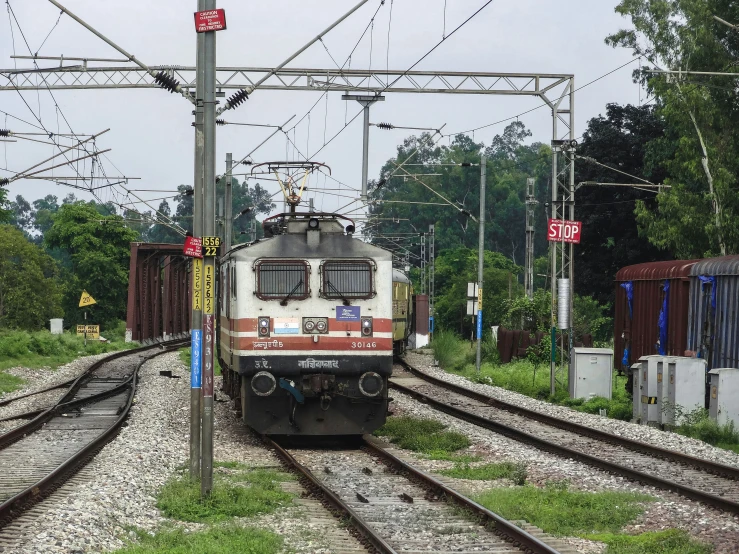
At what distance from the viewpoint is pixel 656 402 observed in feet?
66.5

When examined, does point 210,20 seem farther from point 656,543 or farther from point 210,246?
point 656,543

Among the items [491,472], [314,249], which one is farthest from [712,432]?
[314,249]

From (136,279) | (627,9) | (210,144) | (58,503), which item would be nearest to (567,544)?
(58,503)

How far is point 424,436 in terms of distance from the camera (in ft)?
58.2

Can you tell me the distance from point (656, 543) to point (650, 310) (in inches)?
619

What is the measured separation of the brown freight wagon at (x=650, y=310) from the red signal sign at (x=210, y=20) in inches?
507

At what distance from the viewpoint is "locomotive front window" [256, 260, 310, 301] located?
17016 mm

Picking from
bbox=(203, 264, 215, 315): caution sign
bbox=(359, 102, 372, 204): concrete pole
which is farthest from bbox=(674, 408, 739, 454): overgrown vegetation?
bbox=(359, 102, 372, 204): concrete pole

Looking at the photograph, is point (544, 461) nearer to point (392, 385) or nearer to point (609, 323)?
point (392, 385)

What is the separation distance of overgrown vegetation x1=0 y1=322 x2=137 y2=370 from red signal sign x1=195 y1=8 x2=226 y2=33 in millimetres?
24039

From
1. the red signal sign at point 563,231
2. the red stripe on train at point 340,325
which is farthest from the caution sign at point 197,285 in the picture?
the red signal sign at point 563,231

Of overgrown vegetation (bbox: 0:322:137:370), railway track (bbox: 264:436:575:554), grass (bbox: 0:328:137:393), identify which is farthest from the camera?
overgrown vegetation (bbox: 0:322:137:370)

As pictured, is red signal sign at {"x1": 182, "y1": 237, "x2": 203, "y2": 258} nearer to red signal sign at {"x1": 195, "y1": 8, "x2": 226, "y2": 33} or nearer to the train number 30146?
red signal sign at {"x1": 195, "y1": 8, "x2": 226, "y2": 33}

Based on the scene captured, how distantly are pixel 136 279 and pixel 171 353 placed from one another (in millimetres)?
11767
